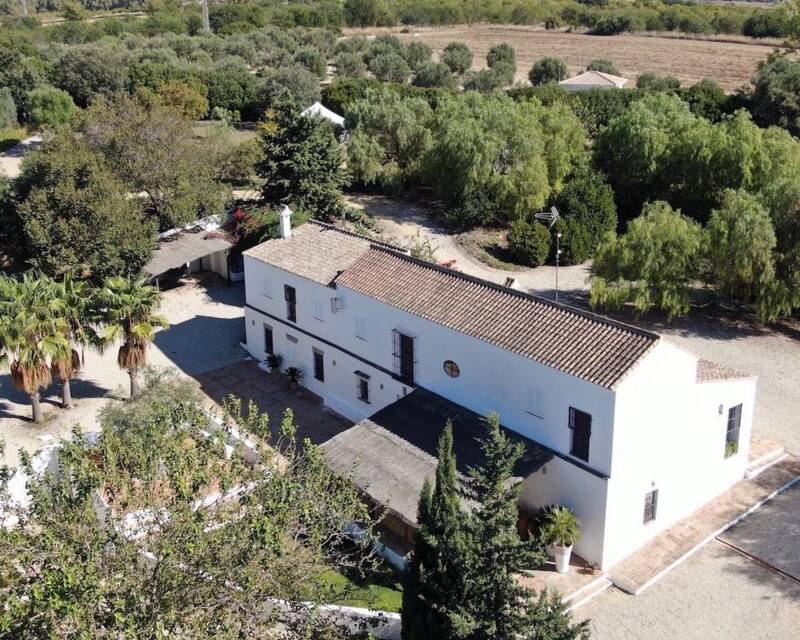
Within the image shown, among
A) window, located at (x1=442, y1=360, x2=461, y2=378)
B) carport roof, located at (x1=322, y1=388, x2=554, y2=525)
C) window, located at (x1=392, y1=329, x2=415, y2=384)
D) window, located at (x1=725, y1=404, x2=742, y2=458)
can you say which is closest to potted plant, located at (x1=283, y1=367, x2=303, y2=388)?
window, located at (x1=392, y1=329, x2=415, y2=384)

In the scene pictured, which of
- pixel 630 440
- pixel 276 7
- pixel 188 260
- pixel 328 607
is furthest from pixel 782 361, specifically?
pixel 276 7

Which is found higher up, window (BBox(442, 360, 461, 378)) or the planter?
window (BBox(442, 360, 461, 378))

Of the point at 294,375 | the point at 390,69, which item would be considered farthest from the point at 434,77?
the point at 294,375

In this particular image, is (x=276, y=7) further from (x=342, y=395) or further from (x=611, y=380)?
(x=611, y=380)

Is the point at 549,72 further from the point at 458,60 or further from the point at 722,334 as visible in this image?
the point at 722,334

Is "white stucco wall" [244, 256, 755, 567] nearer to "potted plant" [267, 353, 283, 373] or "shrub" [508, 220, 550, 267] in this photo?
"potted plant" [267, 353, 283, 373]

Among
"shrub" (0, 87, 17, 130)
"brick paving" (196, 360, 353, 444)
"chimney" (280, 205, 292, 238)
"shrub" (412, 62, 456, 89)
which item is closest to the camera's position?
"brick paving" (196, 360, 353, 444)
